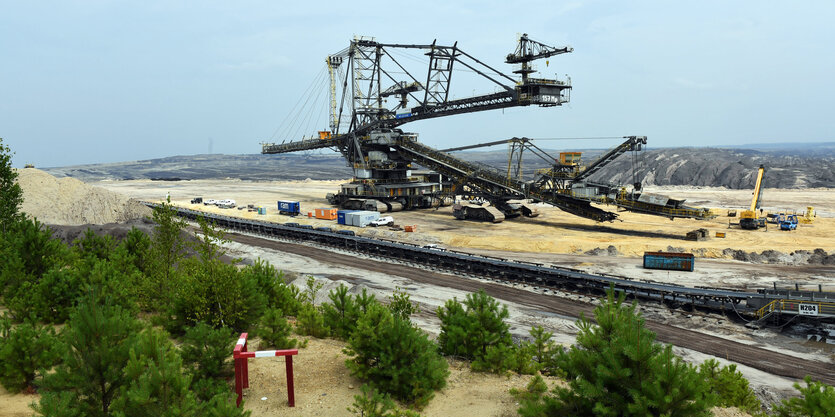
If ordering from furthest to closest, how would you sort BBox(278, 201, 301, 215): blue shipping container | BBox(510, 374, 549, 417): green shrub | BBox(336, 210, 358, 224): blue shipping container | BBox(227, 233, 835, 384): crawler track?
1. BBox(278, 201, 301, 215): blue shipping container
2. BBox(336, 210, 358, 224): blue shipping container
3. BBox(227, 233, 835, 384): crawler track
4. BBox(510, 374, 549, 417): green shrub

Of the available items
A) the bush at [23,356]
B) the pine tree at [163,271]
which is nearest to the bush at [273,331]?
the bush at [23,356]

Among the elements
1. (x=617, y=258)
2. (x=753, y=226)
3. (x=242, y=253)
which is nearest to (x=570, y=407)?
(x=617, y=258)

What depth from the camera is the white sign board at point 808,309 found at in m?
27.7

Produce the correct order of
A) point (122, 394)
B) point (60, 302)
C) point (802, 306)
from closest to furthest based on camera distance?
point (122, 394) < point (60, 302) < point (802, 306)

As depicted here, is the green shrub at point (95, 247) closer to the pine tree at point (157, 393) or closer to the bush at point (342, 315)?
the bush at point (342, 315)

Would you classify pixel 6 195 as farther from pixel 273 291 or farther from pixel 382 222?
pixel 382 222

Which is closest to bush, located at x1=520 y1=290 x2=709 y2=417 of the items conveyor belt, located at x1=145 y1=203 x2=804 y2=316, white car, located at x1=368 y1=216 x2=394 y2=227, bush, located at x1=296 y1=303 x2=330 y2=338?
bush, located at x1=296 y1=303 x2=330 y2=338

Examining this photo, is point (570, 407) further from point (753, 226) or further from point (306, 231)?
point (753, 226)

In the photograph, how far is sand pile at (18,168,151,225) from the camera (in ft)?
170

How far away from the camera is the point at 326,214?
70375 millimetres

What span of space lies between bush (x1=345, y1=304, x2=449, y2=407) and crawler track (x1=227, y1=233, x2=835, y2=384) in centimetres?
997

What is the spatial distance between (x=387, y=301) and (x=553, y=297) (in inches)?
486

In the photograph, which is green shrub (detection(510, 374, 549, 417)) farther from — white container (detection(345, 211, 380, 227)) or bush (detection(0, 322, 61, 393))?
white container (detection(345, 211, 380, 227))

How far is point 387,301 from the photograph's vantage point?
113 ft
